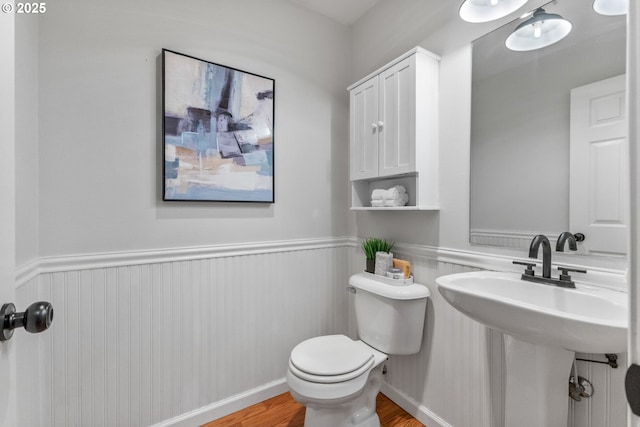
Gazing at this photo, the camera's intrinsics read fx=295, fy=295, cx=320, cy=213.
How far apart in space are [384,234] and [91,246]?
5.20 feet

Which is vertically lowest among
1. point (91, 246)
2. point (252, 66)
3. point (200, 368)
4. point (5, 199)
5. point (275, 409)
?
point (275, 409)

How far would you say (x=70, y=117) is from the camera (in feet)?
4.33

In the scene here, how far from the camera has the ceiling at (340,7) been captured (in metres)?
1.98

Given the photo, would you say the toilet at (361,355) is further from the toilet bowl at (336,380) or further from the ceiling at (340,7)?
the ceiling at (340,7)

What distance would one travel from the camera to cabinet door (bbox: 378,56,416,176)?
1.54 m

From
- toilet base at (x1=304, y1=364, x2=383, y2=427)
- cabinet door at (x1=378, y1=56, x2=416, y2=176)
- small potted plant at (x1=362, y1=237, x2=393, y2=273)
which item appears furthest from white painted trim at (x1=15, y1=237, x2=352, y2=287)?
toilet base at (x1=304, y1=364, x2=383, y2=427)

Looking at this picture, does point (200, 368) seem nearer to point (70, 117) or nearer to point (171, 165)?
point (171, 165)

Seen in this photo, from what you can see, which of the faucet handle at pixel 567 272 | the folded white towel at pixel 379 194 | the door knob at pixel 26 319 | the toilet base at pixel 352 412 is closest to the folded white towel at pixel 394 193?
the folded white towel at pixel 379 194

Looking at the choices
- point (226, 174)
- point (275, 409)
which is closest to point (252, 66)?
point (226, 174)

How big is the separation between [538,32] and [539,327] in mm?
1169

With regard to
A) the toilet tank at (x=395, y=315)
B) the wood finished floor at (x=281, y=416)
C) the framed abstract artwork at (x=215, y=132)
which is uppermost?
the framed abstract artwork at (x=215, y=132)

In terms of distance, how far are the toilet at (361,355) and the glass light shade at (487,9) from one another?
128 cm

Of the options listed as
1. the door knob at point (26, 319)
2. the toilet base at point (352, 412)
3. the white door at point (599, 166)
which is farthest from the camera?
the toilet base at point (352, 412)

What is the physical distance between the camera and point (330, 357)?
1465mm
